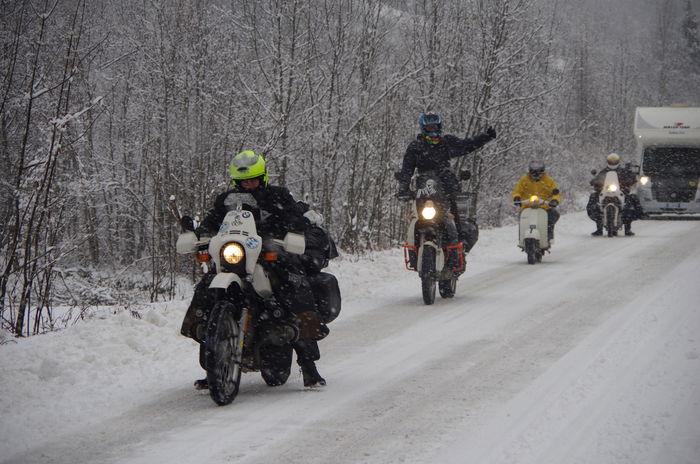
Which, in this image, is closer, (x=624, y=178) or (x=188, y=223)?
(x=188, y=223)

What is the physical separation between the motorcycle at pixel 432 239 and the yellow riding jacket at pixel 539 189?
5227 millimetres

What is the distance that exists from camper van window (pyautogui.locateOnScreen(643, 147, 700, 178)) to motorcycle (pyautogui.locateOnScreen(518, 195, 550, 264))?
550 inches

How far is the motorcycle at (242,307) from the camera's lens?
5.40m

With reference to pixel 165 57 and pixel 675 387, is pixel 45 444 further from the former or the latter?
pixel 165 57

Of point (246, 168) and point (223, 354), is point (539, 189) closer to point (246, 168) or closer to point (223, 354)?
point (246, 168)

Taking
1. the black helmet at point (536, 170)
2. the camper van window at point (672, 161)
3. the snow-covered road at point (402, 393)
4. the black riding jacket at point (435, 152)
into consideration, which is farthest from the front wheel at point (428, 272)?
the camper van window at point (672, 161)

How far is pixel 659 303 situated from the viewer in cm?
971

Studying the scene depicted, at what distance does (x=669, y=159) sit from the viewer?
27531 millimetres

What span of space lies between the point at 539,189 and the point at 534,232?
1077mm

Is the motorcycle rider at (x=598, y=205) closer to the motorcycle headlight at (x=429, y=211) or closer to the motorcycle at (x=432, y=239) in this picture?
the motorcycle at (x=432, y=239)

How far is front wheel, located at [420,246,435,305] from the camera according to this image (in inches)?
404

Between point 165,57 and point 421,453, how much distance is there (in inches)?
524

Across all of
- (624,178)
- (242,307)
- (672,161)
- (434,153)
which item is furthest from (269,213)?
(672,161)

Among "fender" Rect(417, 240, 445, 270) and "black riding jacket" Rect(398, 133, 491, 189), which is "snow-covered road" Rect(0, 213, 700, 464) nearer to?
"fender" Rect(417, 240, 445, 270)
